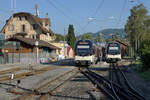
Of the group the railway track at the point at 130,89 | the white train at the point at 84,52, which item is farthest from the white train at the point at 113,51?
the railway track at the point at 130,89

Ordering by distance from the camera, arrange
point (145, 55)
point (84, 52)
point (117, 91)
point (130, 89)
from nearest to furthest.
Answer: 1. point (117, 91)
2. point (130, 89)
3. point (145, 55)
4. point (84, 52)

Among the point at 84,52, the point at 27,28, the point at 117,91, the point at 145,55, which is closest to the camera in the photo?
the point at 117,91

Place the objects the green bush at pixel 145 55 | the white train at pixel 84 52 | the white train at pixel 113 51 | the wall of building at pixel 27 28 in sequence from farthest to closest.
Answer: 1. the wall of building at pixel 27 28
2. the white train at pixel 113 51
3. the white train at pixel 84 52
4. the green bush at pixel 145 55

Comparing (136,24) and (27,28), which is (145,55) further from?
(27,28)

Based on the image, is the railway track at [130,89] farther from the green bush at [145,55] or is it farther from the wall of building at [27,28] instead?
the wall of building at [27,28]

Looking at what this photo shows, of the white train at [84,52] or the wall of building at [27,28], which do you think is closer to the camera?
the white train at [84,52]

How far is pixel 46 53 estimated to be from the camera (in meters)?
48.6

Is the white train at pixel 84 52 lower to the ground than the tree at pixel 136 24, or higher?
lower

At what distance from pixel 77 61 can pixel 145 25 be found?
35.8 m

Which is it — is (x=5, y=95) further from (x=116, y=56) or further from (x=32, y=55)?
(x=32, y=55)

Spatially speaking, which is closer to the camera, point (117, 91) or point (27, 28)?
point (117, 91)

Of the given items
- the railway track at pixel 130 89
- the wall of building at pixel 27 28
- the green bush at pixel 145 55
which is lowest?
the railway track at pixel 130 89

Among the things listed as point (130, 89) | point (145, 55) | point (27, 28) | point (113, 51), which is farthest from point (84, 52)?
point (27, 28)

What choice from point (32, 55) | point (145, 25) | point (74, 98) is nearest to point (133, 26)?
point (145, 25)
